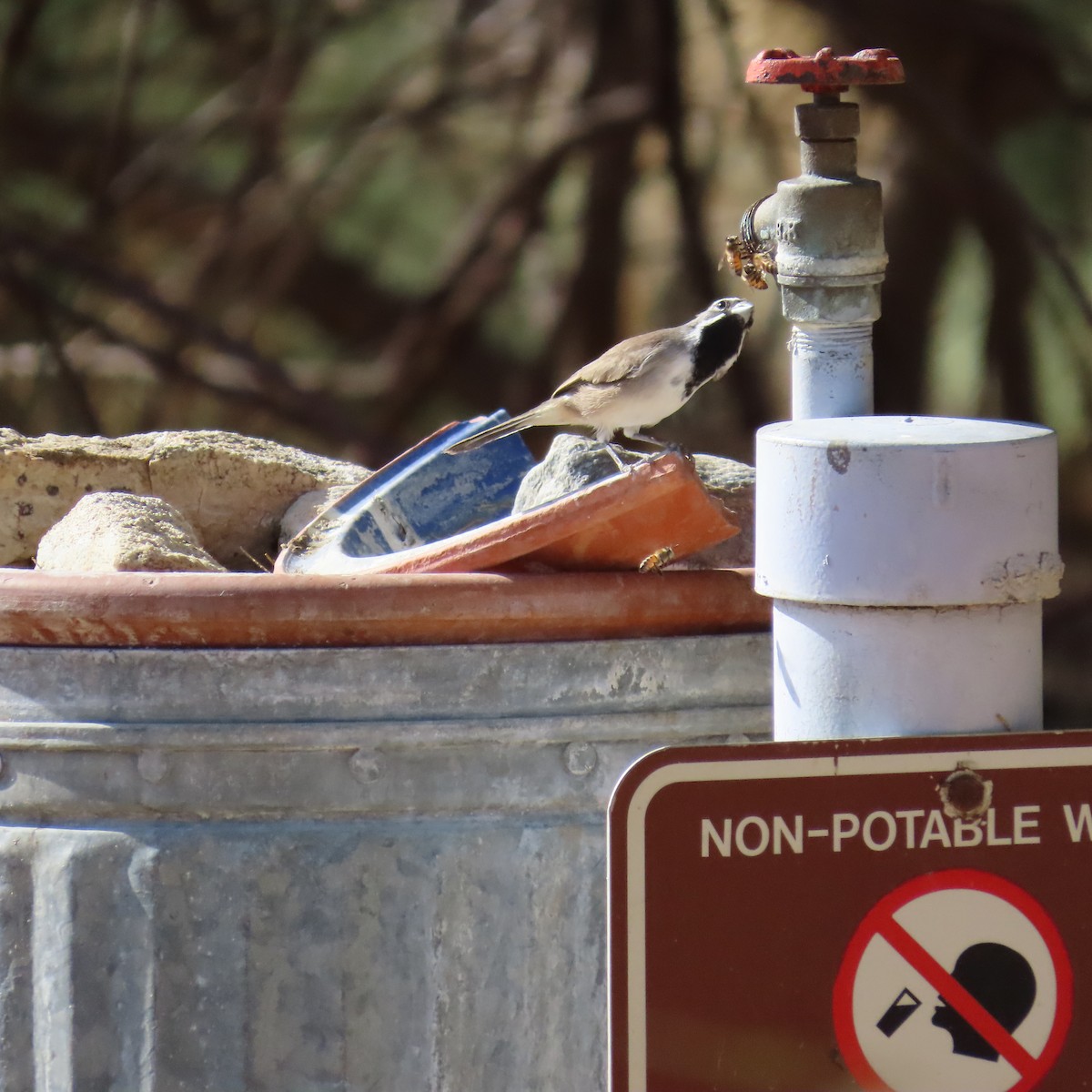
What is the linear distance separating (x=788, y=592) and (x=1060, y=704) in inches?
185

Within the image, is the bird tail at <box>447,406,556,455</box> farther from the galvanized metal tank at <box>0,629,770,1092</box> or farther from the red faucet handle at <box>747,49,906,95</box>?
the red faucet handle at <box>747,49,906,95</box>

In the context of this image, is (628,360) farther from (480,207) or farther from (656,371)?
(480,207)

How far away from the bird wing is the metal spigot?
1.08 meters

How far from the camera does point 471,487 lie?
265cm

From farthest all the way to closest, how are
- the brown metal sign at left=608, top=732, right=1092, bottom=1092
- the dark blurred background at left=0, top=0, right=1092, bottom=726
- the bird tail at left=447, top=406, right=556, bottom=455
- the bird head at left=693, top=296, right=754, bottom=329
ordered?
the dark blurred background at left=0, top=0, right=1092, bottom=726 < the bird head at left=693, top=296, right=754, bottom=329 < the bird tail at left=447, top=406, right=556, bottom=455 < the brown metal sign at left=608, top=732, right=1092, bottom=1092

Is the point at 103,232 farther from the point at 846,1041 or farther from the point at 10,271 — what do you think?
the point at 846,1041

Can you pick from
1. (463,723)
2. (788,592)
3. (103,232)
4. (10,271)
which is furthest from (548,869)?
(103,232)

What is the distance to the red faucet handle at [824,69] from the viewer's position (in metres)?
1.77

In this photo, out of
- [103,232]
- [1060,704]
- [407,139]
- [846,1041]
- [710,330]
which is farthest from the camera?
[407,139]

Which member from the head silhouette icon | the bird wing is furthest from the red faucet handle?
the bird wing

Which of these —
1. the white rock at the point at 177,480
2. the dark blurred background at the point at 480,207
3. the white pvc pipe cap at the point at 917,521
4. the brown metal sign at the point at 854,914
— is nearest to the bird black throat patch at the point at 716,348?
the white rock at the point at 177,480

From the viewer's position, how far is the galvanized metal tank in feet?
6.06

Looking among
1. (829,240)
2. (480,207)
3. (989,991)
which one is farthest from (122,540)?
(480,207)

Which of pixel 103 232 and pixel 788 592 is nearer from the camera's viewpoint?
pixel 788 592
